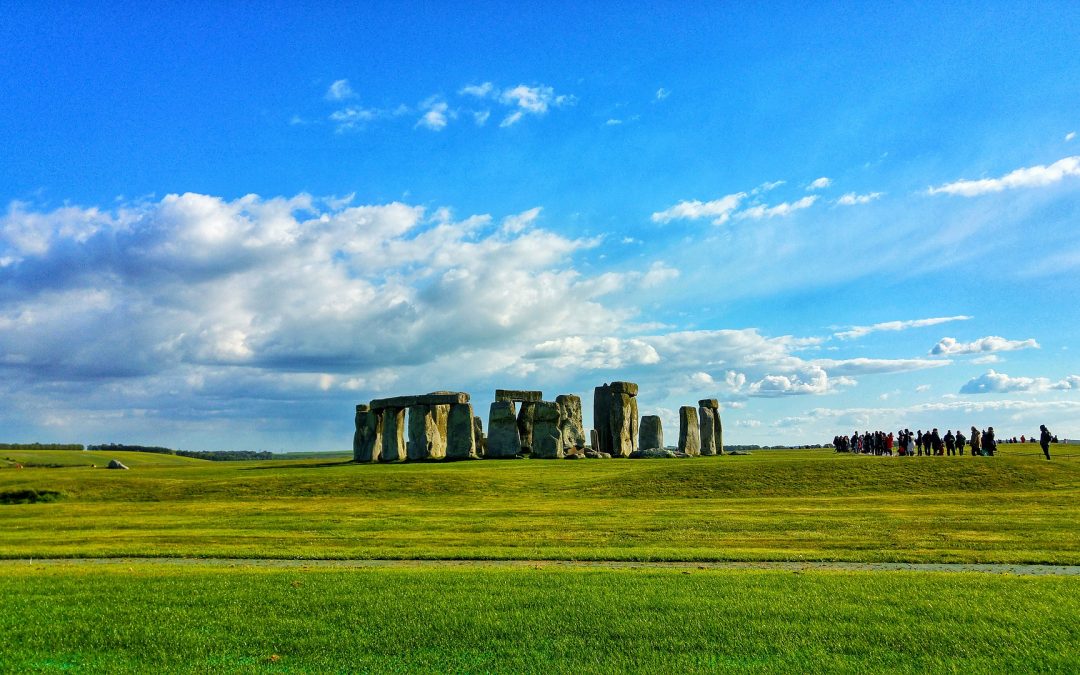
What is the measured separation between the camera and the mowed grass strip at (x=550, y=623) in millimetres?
6902

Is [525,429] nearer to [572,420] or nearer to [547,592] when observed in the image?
[572,420]

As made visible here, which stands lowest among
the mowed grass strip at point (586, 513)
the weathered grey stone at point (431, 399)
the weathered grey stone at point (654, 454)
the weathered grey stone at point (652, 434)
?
the mowed grass strip at point (586, 513)

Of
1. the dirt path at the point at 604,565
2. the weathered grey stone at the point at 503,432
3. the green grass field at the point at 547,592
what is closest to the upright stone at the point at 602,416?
the weathered grey stone at the point at 503,432

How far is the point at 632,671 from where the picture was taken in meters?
6.61

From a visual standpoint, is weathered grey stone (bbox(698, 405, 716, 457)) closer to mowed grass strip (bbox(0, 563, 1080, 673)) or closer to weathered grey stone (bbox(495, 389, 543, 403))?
weathered grey stone (bbox(495, 389, 543, 403))

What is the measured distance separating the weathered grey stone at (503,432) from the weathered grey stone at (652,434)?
260 inches

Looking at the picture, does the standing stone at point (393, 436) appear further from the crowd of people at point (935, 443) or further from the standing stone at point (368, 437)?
the crowd of people at point (935, 443)

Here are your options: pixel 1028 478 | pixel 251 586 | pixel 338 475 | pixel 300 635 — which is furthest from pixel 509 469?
pixel 300 635

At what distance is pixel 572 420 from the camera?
4009cm

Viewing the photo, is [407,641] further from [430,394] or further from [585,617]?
[430,394]

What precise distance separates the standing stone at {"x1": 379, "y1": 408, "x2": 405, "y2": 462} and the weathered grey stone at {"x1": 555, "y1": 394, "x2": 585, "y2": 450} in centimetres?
810

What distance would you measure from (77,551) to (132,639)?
8111 mm

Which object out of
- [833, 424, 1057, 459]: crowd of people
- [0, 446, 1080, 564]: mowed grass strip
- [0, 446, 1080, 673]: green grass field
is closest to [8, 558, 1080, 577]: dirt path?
[0, 446, 1080, 673]: green grass field

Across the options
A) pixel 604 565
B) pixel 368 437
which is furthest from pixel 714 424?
pixel 604 565
